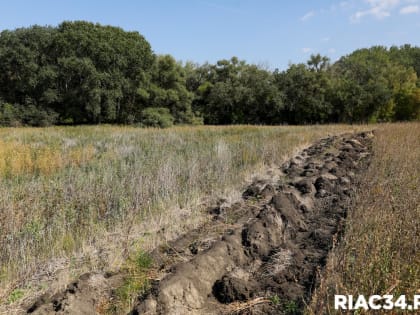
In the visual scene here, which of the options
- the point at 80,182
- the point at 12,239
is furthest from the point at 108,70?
the point at 12,239

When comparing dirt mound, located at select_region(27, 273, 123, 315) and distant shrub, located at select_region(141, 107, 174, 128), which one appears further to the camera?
distant shrub, located at select_region(141, 107, 174, 128)

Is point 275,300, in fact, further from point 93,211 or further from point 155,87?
point 155,87

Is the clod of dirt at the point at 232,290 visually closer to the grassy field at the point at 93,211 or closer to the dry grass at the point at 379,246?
the dry grass at the point at 379,246

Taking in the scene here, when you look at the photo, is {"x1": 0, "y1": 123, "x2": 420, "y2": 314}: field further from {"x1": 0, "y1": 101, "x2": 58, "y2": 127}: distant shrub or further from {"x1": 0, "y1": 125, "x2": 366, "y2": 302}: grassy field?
{"x1": 0, "y1": 101, "x2": 58, "y2": 127}: distant shrub

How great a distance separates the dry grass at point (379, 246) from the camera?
2.57 metres

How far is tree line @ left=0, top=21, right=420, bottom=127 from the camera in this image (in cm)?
3231

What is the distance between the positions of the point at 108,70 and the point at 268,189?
98.0ft

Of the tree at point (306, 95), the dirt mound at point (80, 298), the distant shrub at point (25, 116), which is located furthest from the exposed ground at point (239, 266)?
the tree at point (306, 95)

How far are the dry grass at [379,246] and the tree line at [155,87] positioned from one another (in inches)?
1107

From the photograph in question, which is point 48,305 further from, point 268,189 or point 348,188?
point 348,188

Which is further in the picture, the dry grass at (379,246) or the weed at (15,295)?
the weed at (15,295)

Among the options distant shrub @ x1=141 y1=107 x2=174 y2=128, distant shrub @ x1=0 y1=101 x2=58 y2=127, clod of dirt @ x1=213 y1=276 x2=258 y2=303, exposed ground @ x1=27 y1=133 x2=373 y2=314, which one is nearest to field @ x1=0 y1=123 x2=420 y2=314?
exposed ground @ x1=27 y1=133 x2=373 y2=314

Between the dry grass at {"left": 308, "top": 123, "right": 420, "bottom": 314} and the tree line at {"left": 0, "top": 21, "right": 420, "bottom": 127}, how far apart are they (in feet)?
92.2

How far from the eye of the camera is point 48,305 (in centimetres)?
294
